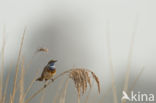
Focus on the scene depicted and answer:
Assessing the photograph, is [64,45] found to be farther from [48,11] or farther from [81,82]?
[81,82]

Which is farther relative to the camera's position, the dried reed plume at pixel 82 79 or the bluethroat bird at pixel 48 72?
the bluethroat bird at pixel 48 72

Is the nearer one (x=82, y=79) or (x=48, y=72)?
(x=82, y=79)

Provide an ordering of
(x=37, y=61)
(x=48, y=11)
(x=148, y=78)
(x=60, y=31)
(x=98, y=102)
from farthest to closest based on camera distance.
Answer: (x=60, y=31) < (x=48, y=11) < (x=37, y=61) < (x=148, y=78) < (x=98, y=102)

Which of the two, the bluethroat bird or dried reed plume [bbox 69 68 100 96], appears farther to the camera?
the bluethroat bird

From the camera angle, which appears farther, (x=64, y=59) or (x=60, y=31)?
(x=60, y=31)

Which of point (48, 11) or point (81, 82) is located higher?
point (48, 11)

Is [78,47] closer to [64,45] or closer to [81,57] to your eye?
[64,45]

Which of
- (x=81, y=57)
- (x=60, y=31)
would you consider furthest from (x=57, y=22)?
(x=81, y=57)

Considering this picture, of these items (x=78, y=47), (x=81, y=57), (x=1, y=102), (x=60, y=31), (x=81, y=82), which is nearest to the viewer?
(x=81, y=82)

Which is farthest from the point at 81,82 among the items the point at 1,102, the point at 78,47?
the point at 78,47
